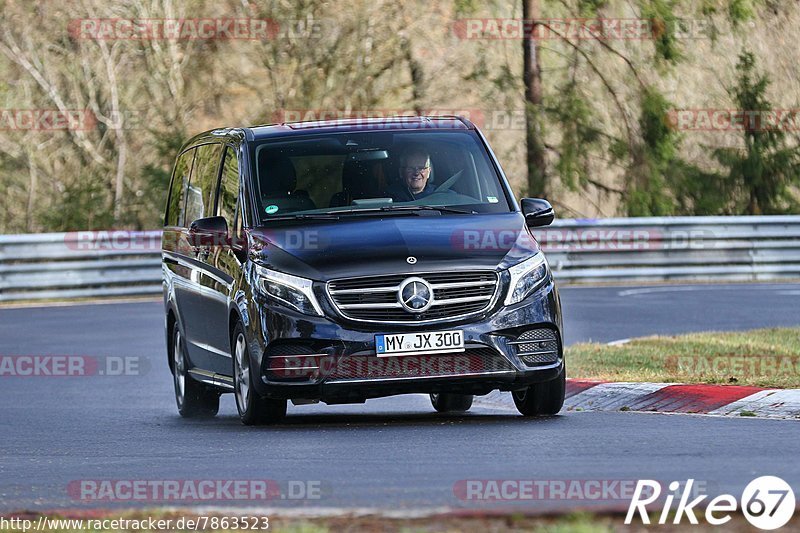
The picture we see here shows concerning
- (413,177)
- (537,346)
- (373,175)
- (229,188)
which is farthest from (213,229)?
(537,346)

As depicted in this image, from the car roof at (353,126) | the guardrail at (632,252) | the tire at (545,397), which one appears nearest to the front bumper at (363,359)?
the tire at (545,397)

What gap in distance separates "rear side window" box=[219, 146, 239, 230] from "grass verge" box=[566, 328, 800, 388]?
126 inches

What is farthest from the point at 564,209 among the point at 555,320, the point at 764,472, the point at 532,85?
the point at 764,472

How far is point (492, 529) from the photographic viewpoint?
6.08m

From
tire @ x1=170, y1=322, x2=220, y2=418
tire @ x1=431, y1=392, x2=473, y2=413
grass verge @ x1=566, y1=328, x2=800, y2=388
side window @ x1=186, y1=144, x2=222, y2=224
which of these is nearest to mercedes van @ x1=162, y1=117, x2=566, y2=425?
side window @ x1=186, y1=144, x2=222, y2=224

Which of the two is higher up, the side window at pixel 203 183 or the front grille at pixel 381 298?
the side window at pixel 203 183

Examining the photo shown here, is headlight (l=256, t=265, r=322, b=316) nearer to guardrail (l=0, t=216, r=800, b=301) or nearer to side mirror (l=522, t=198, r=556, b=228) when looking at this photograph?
side mirror (l=522, t=198, r=556, b=228)

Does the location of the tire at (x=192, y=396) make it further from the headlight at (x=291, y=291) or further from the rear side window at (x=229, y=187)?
the headlight at (x=291, y=291)

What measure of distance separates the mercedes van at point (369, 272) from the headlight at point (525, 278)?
0.03 ft

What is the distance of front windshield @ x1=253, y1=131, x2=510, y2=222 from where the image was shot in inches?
452

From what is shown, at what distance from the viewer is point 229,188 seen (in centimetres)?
1209

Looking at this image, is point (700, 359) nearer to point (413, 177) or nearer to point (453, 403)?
point (453, 403)

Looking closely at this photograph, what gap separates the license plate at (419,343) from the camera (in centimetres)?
1040

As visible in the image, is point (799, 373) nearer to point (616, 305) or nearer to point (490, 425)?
point (490, 425)
